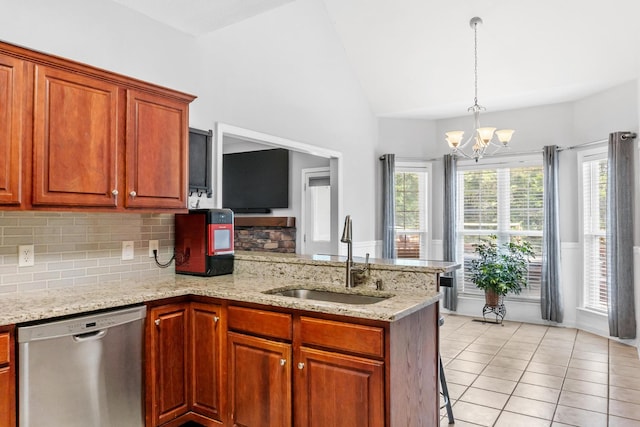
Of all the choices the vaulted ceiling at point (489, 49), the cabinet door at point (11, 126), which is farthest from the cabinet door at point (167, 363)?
the vaulted ceiling at point (489, 49)

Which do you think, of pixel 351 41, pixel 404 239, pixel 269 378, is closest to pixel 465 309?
pixel 404 239

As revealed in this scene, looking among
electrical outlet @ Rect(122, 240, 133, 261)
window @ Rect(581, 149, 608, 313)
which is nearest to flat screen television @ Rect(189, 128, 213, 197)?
electrical outlet @ Rect(122, 240, 133, 261)

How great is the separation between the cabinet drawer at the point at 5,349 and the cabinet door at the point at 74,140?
667 mm

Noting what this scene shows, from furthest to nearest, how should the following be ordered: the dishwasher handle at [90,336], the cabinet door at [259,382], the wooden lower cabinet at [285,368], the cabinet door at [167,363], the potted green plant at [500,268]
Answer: the potted green plant at [500,268] < the cabinet door at [167,363] < the cabinet door at [259,382] < the dishwasher handle at [90,336] < the wooden lower cabinet at [285,368]

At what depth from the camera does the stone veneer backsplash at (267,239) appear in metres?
6.03

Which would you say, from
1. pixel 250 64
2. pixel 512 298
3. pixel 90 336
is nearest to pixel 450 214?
pixel 512 298

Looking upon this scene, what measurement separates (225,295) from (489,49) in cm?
391

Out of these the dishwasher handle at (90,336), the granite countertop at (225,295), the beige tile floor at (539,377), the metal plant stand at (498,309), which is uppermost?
the granite countertop at (225,295)

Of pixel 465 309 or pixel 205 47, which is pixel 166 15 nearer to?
pixel 205 47

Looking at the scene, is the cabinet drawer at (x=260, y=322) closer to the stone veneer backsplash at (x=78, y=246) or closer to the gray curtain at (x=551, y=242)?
the stone veneer backsplash at (x=78, y=246)

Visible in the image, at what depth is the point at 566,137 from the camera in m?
5.41

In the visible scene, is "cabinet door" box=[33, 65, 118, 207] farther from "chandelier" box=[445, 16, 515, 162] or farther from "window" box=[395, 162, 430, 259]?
"window" box=[395, 162, 430, 259]

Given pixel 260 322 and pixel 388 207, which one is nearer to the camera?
pixel 260 322

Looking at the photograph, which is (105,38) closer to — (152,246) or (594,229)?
(152,246)
